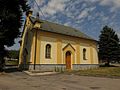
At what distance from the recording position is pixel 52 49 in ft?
88.6

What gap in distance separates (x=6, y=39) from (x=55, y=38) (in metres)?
8.44

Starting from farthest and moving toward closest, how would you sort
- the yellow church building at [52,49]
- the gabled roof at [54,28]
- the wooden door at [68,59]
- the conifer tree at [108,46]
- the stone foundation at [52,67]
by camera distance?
the conifer tree at [108,46]
the wooden door at [68,59]
the gabled roof at [54,28]
the yellow church building at [52,49]
the stone foundation at [52,67]

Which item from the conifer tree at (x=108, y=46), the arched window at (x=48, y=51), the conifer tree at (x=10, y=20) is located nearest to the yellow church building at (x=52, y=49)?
the arched window at (x=48, y=51)

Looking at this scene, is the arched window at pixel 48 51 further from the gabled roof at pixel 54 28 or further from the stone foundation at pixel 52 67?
the gabled roof at pixel 54 28

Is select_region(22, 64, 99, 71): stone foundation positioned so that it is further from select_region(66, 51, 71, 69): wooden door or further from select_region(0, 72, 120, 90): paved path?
select_region(0, 72, 120, 90): paved path

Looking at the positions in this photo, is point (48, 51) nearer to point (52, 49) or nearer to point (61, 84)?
point (52, 49)

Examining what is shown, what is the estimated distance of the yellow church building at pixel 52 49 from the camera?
1005 inches

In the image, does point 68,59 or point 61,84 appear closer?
point 61,84

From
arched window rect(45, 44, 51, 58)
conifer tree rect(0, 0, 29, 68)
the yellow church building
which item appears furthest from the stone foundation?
conifer tree rect(0, 0, 29, 68)

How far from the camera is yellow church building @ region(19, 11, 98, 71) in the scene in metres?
25.5

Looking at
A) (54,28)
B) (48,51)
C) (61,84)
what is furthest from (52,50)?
(61,84)

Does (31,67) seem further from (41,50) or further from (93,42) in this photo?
(93,42)

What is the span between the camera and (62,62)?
92.1 ft

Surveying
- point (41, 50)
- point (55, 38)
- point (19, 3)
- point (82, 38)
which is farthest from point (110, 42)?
point (19, 3)
